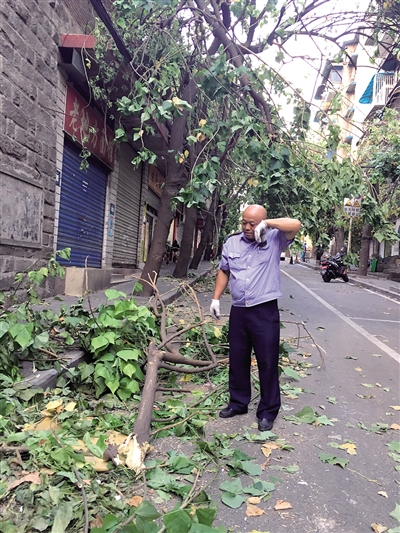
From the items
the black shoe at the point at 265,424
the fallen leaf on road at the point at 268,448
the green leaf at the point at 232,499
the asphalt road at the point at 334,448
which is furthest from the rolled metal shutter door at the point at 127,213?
the green leaf at the point at 232,499

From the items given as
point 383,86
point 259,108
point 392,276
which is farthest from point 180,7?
point 383,86

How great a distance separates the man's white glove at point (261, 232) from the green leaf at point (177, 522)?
208cm

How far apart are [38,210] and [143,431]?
5.14 m

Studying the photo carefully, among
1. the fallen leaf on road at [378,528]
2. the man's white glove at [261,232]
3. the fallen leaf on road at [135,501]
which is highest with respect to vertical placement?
the man's white glove at [261,232]

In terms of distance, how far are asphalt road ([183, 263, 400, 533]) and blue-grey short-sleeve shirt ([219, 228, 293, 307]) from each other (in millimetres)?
1033

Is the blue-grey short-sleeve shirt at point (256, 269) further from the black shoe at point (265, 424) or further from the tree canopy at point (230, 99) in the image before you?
the tree canopy at point (230, 99)

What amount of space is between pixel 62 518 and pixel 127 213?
13190 mm

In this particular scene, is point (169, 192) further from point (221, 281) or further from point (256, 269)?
point (256, 269)

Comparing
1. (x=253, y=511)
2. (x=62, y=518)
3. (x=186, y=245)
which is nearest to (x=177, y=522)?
(x=62, y=518)

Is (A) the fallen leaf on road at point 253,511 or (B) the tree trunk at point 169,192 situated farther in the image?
(B) the tree trunk at point 169,192

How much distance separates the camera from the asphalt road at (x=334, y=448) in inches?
93.3

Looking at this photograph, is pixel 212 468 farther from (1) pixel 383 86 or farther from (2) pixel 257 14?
(1) pixel 383 86

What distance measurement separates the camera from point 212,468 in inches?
112

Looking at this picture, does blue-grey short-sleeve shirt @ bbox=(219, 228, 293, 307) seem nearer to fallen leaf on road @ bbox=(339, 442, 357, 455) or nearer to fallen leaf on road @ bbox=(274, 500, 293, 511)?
fallen leaf on road @ bbox=(339, 442, 357, 455)
